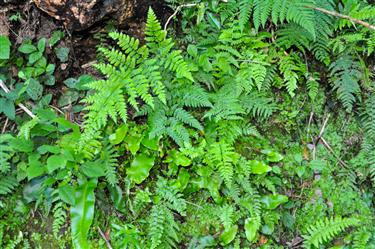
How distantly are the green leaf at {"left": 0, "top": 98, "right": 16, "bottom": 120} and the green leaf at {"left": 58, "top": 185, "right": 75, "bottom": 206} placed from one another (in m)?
0.81

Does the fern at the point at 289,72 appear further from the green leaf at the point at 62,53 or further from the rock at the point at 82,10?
the green leaf at the point at 62,53

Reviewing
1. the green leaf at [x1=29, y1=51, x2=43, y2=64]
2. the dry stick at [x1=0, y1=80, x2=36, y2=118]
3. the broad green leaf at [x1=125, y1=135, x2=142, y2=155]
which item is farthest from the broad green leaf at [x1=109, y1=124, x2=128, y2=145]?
the green leaf at [x1=29, y1=51, x2=43, y2=64]

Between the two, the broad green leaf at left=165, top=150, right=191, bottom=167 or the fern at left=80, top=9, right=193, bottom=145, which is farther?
the broad green leaf at left=165, top=150, right=191, bottom=167

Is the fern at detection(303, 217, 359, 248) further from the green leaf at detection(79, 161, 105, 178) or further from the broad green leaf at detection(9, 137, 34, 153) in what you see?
the broad green leaf at detection(9, 137, 34, 153)

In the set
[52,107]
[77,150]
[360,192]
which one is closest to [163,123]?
[77,150]

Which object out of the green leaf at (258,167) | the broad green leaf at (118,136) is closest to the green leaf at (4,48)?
the broad green leaf at (118,136)

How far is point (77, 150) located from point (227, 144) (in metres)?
1.29

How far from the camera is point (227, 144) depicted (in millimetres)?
3889

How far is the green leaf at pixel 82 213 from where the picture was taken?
12.0 feet

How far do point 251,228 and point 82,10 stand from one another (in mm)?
2412

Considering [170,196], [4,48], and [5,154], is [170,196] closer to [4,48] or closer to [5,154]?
[5,154]

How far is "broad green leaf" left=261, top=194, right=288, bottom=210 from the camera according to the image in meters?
3.98

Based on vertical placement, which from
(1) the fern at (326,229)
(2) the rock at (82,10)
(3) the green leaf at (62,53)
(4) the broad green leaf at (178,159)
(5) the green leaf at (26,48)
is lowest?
(1) the fern at (326,229)

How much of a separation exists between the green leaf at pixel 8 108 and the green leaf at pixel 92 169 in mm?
800
